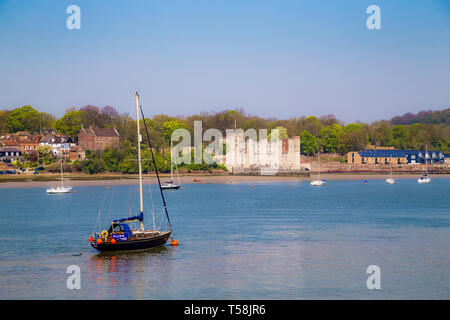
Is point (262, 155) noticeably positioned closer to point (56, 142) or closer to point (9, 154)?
point (56, 142)

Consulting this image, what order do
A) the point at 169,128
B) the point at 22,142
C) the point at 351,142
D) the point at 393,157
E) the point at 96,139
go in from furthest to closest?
the point at 351,142 → the point at 169,128 → the point at 393,157 → the point at 22,142 → the point at 96,139

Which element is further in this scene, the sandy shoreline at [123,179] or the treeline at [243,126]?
the treeline at [243,126]

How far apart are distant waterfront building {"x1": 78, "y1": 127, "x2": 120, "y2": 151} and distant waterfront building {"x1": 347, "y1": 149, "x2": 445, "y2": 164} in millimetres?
68945

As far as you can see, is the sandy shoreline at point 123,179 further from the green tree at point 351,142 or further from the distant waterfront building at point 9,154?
the distant waterfront building at point 9,154

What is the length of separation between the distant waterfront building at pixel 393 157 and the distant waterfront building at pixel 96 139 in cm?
6895

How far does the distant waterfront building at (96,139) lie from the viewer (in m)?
147

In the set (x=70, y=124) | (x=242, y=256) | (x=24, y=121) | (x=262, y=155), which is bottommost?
(x=242, y=256)

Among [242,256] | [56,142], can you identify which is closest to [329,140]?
[56,142]

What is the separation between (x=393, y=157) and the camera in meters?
164

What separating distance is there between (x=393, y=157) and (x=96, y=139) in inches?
3342

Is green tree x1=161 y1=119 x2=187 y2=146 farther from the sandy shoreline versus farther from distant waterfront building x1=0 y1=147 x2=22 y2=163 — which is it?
distant waterfront building x1=0 y1=147 x2=22 y2=163

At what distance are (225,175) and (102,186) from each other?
38.7 metres

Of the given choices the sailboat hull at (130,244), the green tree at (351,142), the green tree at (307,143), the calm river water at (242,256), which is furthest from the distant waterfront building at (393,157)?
the sailboat hull at (130,244)
